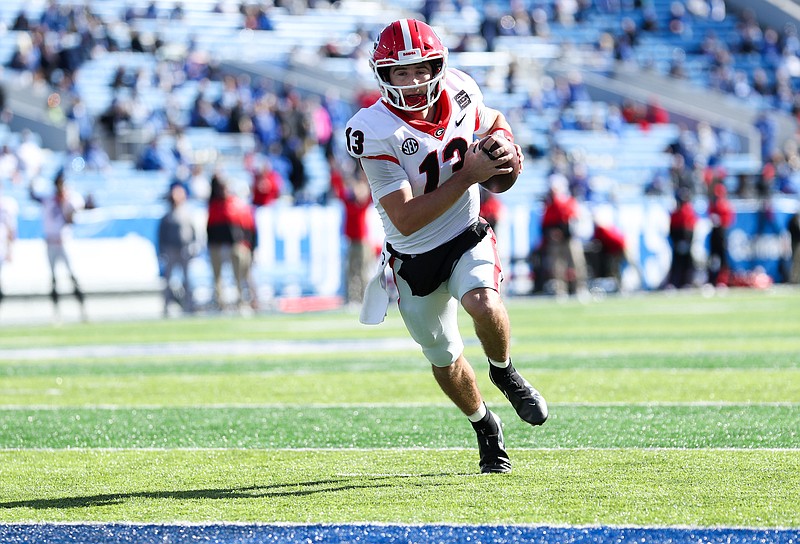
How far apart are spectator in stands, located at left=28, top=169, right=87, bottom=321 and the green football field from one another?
3915mm

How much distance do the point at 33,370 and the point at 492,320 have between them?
5.84m

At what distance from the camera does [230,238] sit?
16938mm

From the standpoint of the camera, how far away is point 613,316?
49.7 feet

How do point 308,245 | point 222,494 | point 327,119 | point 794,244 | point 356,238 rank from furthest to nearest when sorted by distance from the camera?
1. point 327,119
2. point 794,244
3. point 308,245
4. point 356,238
5. point 222,494

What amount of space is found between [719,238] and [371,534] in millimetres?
17686

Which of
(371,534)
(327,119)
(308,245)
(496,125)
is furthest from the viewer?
(327,119)

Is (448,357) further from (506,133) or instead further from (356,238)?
(356,238)

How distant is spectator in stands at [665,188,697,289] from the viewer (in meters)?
20.3

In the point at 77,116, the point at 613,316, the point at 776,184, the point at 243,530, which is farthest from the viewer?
the point at 776,184

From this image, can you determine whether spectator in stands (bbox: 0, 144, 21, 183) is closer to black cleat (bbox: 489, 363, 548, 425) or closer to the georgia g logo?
the georgia g logo

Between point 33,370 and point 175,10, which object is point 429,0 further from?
point 33,370

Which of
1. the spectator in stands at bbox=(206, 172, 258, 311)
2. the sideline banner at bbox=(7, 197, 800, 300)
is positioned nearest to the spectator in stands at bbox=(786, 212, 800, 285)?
the sideline banner at bbox=(7, 197, 800, 300)

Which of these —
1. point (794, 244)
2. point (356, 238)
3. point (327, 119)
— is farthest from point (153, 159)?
point (794, 244)

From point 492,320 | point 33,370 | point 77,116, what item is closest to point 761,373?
point 492,320
